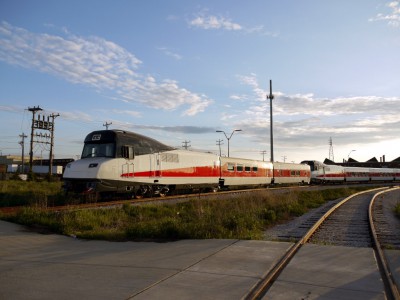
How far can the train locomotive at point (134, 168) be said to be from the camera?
17266 millimetres

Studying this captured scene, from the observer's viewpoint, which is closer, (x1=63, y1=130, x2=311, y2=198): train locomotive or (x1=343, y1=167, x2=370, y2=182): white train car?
(x1=63, y1=130, x2=311, y2=198): train locomotive

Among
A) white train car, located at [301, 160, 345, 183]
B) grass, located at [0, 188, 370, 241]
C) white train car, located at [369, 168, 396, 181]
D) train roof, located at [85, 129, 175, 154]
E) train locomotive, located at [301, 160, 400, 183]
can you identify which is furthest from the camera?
white train car, located at [369, 168, 396, 181]

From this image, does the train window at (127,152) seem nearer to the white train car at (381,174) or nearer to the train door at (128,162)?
the train door at (128,162)

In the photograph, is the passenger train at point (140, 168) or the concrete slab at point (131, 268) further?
the passenger train at point (140, 168)

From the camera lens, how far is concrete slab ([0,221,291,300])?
15.9 feet

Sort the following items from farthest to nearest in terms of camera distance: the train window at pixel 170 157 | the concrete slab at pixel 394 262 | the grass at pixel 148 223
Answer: the train window at pixel 170 157 → the grass at pixel 148 223 → the concrete slab at pixel 394 262

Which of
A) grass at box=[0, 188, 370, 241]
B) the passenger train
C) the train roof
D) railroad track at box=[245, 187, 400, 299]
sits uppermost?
the train roof

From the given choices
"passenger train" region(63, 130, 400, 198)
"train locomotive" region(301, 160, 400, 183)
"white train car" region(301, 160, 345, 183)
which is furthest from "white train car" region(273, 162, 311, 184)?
"passenger train" region(63, 130, 400, 198)

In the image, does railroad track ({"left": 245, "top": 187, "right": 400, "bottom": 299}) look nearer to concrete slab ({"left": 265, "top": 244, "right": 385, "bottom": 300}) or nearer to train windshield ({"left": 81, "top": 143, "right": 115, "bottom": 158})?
concrete slab ({"left": 265, "top": 244, "right": 385, "bottom": 300})

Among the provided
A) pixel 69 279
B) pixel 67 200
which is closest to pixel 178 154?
pixel 67 200

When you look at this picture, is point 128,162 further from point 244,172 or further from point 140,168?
point 244,172

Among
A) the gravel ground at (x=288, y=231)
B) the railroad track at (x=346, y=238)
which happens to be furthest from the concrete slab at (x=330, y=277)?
the gravel ground at (x=288, y=231)

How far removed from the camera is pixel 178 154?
23.7 m

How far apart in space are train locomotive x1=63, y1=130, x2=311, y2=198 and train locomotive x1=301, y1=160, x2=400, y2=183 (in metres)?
26.1
